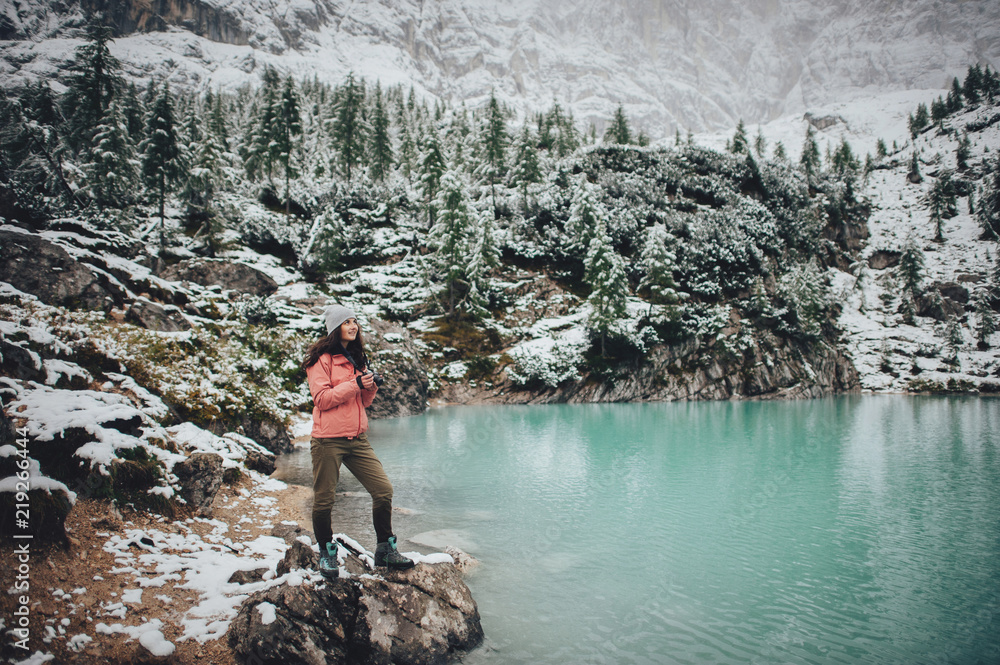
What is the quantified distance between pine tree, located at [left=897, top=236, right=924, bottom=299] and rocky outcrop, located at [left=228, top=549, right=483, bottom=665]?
9093 cm

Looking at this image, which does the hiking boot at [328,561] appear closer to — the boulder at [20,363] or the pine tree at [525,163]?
the boulder at [20,363]

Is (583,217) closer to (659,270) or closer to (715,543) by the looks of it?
(659,270)

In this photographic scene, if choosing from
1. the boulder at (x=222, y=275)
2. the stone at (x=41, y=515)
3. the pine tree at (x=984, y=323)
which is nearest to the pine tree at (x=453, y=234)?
the boulder at (x=222, y=275)

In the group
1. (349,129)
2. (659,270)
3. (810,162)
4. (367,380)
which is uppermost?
(810,162)

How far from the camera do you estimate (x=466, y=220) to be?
47375mm

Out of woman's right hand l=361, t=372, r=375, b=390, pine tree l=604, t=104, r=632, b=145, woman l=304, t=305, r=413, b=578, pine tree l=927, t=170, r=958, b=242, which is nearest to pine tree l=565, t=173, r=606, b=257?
pine tree l=604, t=104, r=632, b=145

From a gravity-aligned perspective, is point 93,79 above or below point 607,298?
above

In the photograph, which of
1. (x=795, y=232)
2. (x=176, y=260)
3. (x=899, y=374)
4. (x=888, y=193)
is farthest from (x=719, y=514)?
(x=888, y=193)

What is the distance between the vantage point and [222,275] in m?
38.6

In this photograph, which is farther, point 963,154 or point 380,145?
point 963,154

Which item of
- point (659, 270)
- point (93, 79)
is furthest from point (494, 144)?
point (93, 79)

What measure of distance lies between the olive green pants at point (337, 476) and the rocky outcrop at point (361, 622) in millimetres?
501

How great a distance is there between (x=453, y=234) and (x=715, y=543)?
41583 millimetres

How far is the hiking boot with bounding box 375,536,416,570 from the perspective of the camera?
5188mm
